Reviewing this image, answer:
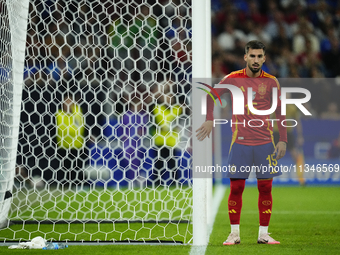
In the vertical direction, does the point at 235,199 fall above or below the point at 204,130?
below

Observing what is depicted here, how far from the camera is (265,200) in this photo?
11.2 ft

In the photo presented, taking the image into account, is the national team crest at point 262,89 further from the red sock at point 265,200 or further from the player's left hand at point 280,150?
the red sock at point 265,200

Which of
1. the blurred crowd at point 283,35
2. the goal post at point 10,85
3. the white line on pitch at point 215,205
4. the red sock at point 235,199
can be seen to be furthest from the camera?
the blurred crowd at point 283,35

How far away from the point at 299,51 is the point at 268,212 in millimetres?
6986

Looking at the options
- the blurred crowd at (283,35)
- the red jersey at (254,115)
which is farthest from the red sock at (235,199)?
the blurred crowd at (283,35)

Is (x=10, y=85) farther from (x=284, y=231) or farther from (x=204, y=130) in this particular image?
(x=284, y=231)

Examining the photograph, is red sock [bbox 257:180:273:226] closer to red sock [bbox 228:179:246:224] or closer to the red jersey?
red sock [bbox 228:179:246:224]

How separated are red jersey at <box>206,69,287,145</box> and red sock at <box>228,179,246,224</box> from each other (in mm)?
271

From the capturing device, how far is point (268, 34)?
10.1 metres

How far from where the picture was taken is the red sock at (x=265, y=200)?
132 inches

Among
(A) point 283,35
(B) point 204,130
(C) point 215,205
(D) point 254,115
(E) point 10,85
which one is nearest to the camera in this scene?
(B) point 204,130

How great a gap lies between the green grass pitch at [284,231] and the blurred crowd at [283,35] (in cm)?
367

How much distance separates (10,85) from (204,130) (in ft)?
5.39

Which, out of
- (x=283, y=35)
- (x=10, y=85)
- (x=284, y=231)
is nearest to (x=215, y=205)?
(x=284, y=231)
